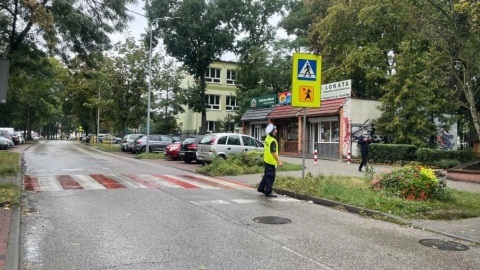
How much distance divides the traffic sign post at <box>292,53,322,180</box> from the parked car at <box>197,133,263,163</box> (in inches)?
299

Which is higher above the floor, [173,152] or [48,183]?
[173,152]

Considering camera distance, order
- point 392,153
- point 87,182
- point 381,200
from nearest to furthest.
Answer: point 381,200, point 87,182, point 392,153

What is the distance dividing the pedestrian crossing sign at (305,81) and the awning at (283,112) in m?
17.7

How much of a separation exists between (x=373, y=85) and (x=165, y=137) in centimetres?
1600

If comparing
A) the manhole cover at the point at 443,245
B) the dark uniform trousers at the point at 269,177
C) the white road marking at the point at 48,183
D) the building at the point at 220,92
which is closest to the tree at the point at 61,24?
the white road marking at the point at 48,183

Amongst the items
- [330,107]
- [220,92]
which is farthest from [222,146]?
[220,92]

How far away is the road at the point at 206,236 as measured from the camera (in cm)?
548

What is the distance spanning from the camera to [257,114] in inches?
1437

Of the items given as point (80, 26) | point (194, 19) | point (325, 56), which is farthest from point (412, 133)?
point (194, 19)

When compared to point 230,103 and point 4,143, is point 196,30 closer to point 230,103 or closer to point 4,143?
point 230,103

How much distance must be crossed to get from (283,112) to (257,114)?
435cm

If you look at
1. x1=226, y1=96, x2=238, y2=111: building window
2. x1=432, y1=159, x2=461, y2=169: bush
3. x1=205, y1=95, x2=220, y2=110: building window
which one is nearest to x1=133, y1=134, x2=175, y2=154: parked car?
x1=432, y1=159, x2=461, y2=169: bush

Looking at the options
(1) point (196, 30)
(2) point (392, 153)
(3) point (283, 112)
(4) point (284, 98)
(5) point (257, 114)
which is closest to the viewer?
(2) point (392, 153)

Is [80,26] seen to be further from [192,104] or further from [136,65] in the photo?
[192,104]
